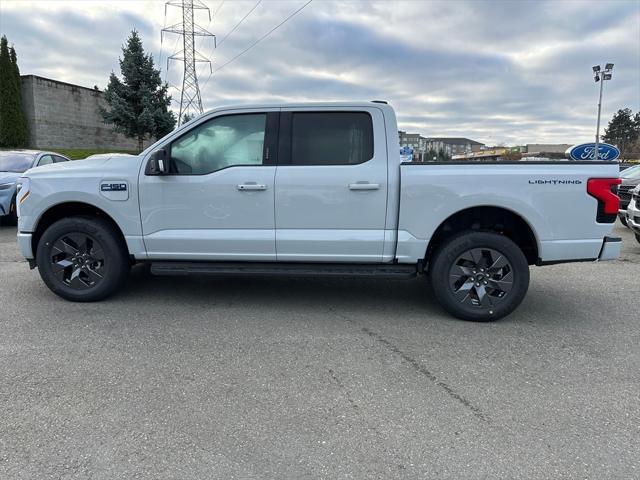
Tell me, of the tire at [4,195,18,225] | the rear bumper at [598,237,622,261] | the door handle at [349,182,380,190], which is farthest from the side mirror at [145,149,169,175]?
the tire at [4,195,18,225]

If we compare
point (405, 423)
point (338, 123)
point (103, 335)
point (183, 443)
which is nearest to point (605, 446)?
point (405, 423)

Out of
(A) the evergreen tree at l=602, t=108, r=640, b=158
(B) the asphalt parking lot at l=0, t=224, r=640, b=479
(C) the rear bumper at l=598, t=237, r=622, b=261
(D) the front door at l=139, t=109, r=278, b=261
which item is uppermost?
(A) the evergreen tree at l=602, t=108, r=640, b=158

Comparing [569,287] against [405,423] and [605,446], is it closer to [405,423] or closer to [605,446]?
[605,446]

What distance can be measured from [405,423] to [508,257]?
85.7 inches

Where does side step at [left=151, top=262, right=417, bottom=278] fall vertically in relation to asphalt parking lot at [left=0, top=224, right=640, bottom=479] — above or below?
above

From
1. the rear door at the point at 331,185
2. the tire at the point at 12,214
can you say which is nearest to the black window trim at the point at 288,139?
the rear door at the point at 331,185

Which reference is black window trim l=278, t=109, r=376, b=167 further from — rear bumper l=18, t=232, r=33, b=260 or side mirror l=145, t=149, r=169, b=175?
rear bumper l=18, t=232, r=33, b=260

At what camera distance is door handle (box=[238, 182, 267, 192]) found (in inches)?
163

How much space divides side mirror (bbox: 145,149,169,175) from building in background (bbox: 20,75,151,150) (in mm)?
28347

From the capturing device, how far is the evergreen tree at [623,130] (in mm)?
75000

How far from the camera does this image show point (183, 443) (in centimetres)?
237

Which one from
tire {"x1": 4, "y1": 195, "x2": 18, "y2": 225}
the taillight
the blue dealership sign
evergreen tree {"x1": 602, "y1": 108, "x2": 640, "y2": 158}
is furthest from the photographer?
evergreen tree {"x1": 602, "y1": 108, "x2": 640, "y2": 158}

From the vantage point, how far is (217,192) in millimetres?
4199

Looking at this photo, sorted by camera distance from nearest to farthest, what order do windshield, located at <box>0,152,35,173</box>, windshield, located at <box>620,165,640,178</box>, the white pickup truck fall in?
1. the white pickup truck
2. windshield, located at <box>0,152,35,173</box>
3. windshield, located at <box>620,165,640,178</box>
